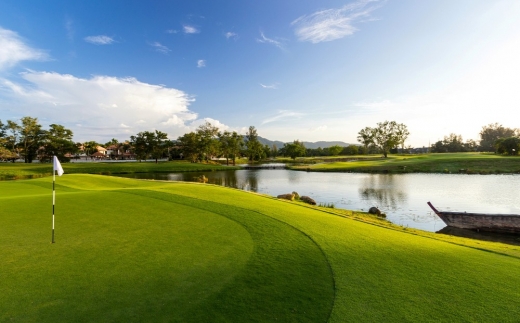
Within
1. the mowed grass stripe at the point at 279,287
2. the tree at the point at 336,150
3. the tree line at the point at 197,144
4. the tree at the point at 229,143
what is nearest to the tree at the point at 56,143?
the tree line at the point at 197,144

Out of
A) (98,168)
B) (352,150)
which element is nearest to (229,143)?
(98,168)

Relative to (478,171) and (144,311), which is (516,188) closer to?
(478,171)

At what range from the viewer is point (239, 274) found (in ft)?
17.4

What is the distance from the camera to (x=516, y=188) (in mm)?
28250

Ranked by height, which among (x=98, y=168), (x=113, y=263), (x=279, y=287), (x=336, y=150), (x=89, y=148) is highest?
(x=336, y=150)

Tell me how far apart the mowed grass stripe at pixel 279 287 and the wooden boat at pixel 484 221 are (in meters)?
13.1

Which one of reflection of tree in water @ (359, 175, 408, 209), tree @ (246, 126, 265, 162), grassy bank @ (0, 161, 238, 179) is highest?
tree @ (246, 126, 265, 162)

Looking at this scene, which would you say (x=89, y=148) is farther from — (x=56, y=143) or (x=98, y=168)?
(x=98, y=168)

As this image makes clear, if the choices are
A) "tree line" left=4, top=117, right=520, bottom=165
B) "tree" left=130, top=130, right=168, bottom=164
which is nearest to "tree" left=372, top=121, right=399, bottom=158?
"tree line" left=4, top=117, right=520, bottom=165

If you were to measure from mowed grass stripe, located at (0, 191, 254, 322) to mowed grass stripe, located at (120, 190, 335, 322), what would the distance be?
1.06ft

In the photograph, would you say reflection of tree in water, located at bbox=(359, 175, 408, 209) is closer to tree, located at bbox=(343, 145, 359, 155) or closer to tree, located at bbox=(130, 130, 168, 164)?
tree, located at bbox=(130, 130, 168, 164)

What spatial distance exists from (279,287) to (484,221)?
1580 centimetres

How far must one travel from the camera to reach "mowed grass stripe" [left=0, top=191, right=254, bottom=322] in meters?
4.12

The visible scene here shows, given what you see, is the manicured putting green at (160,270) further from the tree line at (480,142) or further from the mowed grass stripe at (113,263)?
the tree line at (480,142)
